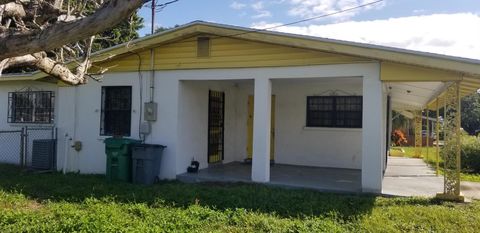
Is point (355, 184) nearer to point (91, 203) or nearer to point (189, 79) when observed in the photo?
point (189, 79)

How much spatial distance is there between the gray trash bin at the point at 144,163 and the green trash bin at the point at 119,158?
19 cm

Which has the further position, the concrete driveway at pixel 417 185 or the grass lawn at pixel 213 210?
the concrete driveway at pixel 417 185

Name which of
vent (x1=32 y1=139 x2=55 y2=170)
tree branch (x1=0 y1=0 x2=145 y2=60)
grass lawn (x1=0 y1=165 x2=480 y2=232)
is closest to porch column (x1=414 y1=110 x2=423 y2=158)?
grass lawn (x1=0 y1=165 x2=480 y2=232)

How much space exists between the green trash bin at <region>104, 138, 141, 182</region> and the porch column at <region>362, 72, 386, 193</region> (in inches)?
210

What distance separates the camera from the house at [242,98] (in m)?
8.33

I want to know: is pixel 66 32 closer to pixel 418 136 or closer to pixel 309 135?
pixel 309 135

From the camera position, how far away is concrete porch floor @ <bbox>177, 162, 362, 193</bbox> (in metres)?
9.19

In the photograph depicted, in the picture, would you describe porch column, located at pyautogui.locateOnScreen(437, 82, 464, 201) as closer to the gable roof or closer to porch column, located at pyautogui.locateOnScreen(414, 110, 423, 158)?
the gable roof

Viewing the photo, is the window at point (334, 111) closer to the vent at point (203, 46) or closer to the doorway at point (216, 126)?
the doorway at point (216, 126)

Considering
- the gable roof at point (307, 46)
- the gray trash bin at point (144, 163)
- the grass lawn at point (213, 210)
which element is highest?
the gable roof at point (307, 46)

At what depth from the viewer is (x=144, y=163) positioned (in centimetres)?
969

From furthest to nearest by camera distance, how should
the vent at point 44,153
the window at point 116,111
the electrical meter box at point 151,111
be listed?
the vent at point 44,153, the window at point 116,111, the electrical meter box at point 151,111

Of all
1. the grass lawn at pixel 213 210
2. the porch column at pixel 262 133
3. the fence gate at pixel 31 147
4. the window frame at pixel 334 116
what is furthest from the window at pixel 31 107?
the window frame at pixel 334 116

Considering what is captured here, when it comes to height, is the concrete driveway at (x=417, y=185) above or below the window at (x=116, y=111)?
below
